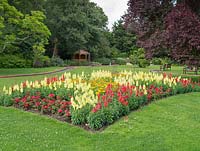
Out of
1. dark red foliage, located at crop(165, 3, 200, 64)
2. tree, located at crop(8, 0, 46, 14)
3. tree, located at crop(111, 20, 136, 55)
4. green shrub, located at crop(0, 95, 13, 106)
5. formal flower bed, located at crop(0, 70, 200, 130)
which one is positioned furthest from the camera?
tree, located at crop(111, 20, 136, 55)

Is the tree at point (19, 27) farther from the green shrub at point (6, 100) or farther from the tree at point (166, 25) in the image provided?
the green shrub at point (6, 100)

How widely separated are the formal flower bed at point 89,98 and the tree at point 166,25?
1.94 metres

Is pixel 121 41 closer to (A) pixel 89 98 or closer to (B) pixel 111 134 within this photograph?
(A) pixel 89 98

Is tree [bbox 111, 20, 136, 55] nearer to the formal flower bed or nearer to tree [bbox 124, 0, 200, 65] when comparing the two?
tree [bbox 124, 0, 200, 65]

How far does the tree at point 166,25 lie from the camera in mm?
11289

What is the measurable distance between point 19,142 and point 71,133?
101cm

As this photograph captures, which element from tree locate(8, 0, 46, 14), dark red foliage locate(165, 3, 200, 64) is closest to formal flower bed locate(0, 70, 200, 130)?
dark red foliage locate(165, 3, 200, 64)

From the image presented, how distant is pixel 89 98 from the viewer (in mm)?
6504

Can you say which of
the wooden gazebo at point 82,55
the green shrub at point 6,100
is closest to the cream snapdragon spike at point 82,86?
the green shrub at point 6,100

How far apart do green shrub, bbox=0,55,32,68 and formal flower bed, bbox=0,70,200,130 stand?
20530mm

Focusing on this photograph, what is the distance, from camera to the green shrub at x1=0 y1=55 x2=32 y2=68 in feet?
94.8

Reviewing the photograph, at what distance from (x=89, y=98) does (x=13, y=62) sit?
2482 cm

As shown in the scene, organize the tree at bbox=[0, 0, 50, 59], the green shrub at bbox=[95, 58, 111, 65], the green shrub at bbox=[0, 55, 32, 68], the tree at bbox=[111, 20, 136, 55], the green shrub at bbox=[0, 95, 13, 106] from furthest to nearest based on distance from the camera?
the tree at bbox=[111, 20, 136, 55]
the green shrub at bbox=[95, 58, 111, 65]
the green shrub at bbox=[0, 55, 32, 68]
the tree at bbox=[0, 0, 50, 59]
the green shrub at bbox=[0, 95, 13, 106]

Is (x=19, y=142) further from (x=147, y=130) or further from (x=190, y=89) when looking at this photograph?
(x=190, y=89)
